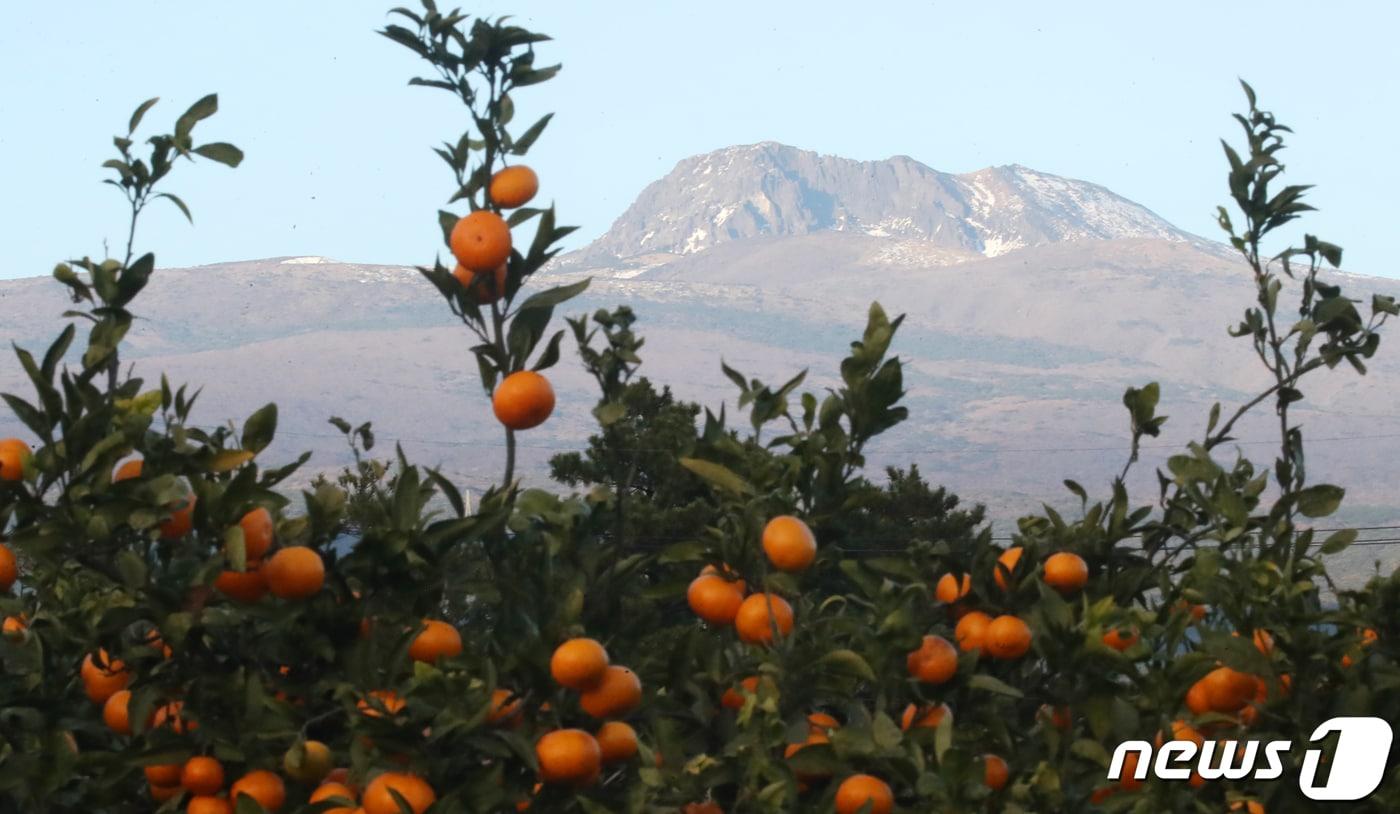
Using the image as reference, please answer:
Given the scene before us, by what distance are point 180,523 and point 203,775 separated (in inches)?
15.8

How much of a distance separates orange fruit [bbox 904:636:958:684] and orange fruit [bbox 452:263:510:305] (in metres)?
0.93

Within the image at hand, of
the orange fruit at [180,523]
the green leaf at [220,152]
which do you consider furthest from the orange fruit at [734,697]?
the green leaf at [220,152]

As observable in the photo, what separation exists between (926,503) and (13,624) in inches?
1057

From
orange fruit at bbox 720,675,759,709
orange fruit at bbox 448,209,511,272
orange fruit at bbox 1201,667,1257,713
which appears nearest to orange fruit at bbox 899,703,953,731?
orange fruit at bbox 720,675,759,709

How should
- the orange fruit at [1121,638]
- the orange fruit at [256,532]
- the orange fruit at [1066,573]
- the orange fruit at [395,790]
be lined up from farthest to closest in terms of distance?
the orange fruit at [1066,573] < the orange fruit at [1121,638] < the orange fruit at [256,532] < the orange fruit at [395,790]

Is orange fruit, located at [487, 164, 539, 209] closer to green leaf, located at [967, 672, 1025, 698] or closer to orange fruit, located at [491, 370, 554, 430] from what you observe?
orange fruit, located at [491, 370, 554, 430]

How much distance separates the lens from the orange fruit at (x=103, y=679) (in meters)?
3.01

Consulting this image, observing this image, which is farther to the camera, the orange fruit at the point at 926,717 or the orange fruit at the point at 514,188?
the orange fruit at the point at 514,188

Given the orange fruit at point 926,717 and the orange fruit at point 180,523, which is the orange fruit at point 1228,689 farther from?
the orange fruit at point 180,523

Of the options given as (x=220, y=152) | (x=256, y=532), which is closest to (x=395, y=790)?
(x=256, y=532)

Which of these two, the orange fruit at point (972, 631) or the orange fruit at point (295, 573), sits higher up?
the orange fruit at point (295, 573)

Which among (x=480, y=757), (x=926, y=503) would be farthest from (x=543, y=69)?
(x=926, y=503)

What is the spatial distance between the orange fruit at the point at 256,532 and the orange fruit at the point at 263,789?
0.34 metres

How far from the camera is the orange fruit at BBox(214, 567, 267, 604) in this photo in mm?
2766
